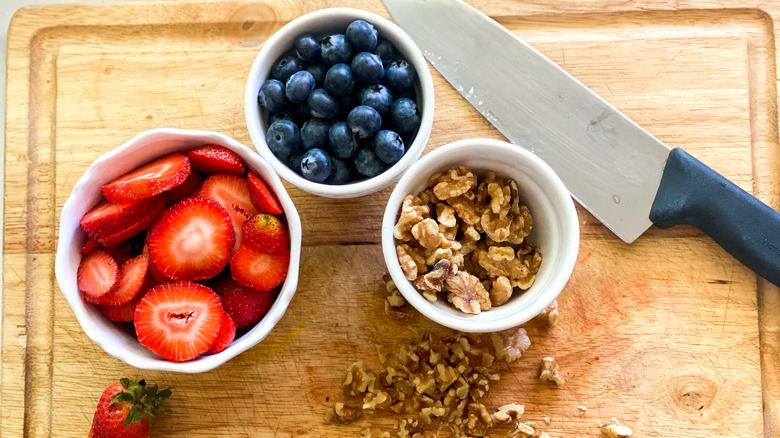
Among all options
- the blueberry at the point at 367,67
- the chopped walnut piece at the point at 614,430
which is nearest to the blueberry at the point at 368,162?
the blueberry at the point at 367,67

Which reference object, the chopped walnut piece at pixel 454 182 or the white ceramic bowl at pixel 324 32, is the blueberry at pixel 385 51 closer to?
the white ceramic bowl at pixel 324 32

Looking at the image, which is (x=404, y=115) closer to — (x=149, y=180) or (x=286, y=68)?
(x=286, y=68)

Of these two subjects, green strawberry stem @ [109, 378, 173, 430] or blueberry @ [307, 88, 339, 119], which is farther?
green strawberry stem @ [109, 378, 173, 430]

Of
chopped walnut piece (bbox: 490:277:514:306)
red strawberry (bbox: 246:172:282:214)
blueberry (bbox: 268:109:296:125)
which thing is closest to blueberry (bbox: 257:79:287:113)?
blueberry (bbox: 268:109:296:125)

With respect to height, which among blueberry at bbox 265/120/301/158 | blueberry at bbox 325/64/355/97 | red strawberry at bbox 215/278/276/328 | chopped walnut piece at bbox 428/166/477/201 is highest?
blueberry at bbox 325/64/355/97

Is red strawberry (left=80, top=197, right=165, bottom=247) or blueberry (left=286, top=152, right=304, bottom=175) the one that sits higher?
blueberry (left=286, top=152, right=304, bottom=175)

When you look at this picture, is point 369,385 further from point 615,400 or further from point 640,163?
point 640,163

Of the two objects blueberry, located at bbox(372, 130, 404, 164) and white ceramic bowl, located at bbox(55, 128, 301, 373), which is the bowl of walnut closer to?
blueberry, located at bbox(372, 130, 404, 164)

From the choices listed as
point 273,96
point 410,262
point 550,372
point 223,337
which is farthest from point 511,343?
point 273,96

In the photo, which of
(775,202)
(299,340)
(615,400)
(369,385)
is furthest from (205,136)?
(775,202)
